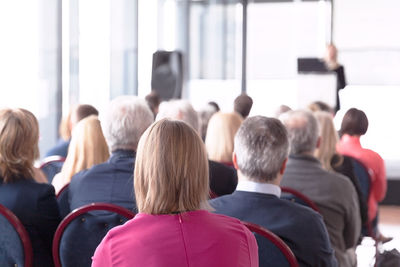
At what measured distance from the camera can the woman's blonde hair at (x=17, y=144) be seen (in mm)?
2637

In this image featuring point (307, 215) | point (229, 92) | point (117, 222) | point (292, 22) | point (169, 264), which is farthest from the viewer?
point (229, 92)

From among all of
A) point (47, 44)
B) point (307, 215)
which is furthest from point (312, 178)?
point (47, 44)

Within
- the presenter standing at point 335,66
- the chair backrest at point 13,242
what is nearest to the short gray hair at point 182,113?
the chair backrest at point 13,242

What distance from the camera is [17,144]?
2689mm

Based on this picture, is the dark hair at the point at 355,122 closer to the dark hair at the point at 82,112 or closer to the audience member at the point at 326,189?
the audience member at the point at 326,189

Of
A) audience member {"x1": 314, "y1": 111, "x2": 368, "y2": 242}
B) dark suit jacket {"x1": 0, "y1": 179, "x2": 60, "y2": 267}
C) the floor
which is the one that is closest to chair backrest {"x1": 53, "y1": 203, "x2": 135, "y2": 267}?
dark suit jacket {"x1": 0, "y1": 179, "x2": 60, "y2": 267}

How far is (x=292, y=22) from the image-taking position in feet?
30.7

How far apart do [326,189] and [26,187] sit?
136 centimetres

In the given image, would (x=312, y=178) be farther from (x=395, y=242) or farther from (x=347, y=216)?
(x=395, y=242)

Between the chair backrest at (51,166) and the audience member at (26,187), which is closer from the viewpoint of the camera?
the audience member at (26,187)

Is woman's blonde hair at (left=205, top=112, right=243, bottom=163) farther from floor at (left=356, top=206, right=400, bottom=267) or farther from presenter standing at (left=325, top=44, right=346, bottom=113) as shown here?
presenter standing at (left=325, top=44, right=346, bottom=113)

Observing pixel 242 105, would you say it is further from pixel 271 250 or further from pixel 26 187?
pixel 271 250

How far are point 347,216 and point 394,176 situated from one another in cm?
530

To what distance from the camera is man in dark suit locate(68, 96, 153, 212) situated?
2.74 m
